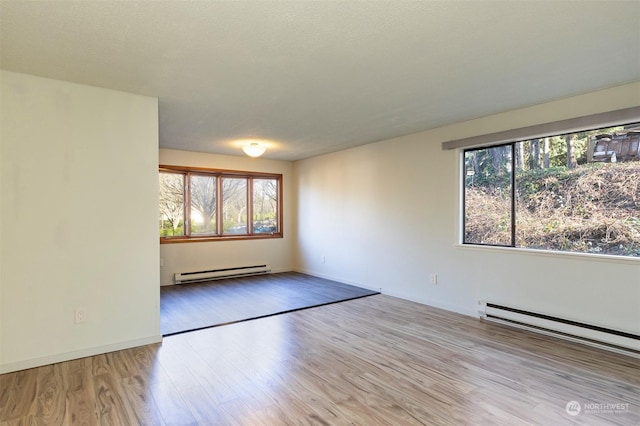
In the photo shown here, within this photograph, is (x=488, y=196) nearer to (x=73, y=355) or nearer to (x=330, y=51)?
(x=330, y=51)

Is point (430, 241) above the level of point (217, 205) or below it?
below

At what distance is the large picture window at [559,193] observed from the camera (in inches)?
121

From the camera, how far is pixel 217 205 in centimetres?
648

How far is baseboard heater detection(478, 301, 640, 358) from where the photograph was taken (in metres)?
2.92

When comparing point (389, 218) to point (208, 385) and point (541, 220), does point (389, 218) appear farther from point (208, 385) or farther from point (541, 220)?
point (208, 385)

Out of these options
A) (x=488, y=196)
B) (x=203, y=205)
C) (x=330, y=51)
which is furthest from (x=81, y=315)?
(x=488, y=196)

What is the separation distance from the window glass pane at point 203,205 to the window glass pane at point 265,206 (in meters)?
0.86

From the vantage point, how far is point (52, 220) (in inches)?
111

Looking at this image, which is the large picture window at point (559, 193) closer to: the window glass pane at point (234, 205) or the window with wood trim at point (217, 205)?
the window with wood trim at point (217, 205)

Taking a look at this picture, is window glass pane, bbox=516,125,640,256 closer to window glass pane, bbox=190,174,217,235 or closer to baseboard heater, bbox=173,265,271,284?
baseboard heater, bbox=173,265,271,284

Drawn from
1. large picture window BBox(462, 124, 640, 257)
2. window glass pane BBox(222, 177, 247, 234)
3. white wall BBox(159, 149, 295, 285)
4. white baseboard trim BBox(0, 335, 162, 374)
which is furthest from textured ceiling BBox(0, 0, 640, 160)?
window glass pane BBox(222, 177, 247, 234)

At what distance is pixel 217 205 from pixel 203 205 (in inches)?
10.4

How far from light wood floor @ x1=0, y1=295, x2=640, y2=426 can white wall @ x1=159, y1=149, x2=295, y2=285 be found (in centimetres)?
279

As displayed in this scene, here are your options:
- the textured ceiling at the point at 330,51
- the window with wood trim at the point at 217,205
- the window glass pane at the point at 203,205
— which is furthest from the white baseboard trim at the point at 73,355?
the window glass pane at the point at 203,205
